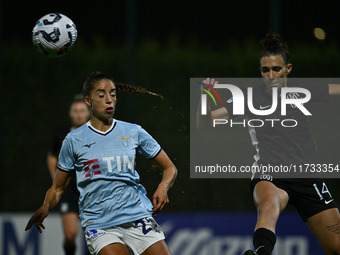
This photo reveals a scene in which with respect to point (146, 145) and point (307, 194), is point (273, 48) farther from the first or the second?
point (146, 145)

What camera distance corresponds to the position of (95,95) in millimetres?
4637

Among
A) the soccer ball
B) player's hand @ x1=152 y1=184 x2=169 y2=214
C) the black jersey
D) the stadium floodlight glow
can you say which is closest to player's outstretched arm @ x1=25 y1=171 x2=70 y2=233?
player's hand @ x1=152 y1=184 x2=169 y2=214

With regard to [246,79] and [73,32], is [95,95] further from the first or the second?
[246,79]

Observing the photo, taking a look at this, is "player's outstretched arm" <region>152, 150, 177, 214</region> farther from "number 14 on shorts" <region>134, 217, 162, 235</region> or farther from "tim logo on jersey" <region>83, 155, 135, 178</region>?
"tim logo on jersey" <region>83, 155, 135, 178</region>

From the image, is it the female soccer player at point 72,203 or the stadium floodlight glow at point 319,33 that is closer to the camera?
the female soccer player at point 72,203

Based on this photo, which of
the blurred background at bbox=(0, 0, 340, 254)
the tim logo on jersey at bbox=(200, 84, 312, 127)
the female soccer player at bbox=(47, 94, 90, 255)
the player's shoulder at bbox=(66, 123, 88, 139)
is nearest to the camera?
the player's shoulder at bbox=(66, 123, 88, 139)

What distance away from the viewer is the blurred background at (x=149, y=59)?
10.1 metres

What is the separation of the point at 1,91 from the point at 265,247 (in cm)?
637

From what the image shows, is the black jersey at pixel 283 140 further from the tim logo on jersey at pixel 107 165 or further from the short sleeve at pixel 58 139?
the short sleeve at pixel 58 139

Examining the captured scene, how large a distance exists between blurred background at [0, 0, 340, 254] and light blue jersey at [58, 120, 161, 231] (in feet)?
17.5

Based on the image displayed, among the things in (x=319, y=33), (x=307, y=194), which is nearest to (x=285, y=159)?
(x=307, y=194)

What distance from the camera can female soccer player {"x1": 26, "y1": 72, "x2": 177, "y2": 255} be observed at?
4.38 meters

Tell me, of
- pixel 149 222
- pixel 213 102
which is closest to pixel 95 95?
pixel 149 222

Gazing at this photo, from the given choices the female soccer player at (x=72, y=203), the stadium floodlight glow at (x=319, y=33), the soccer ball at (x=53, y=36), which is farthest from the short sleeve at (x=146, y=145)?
the stadium floodlight glow at (x=319, y=33)
